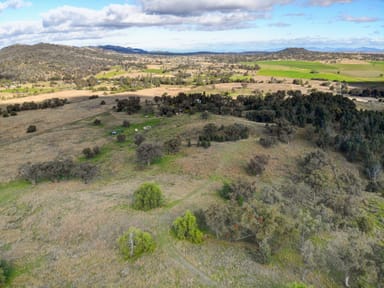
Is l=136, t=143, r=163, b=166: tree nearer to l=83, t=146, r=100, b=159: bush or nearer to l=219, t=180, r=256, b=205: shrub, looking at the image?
l=83, t=146, r=100, b=159: bush

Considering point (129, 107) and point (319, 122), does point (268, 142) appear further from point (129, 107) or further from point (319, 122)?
point (129, 107)

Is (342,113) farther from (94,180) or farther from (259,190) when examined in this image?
(94,180)

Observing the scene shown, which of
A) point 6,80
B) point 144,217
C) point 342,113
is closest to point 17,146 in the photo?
point 144,217

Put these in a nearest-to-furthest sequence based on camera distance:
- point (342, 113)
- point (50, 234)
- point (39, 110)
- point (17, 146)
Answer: point (50, 234) → point (17, 146) → point (342, 113) → point (39, 110)

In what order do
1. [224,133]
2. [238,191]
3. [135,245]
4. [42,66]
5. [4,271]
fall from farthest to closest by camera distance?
1. [42,66]
2. [224,133]
3. [238,191]
4. [135,245]
5. [4,271]

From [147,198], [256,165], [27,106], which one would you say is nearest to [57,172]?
[147,198]

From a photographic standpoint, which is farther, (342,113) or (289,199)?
(342,113)
